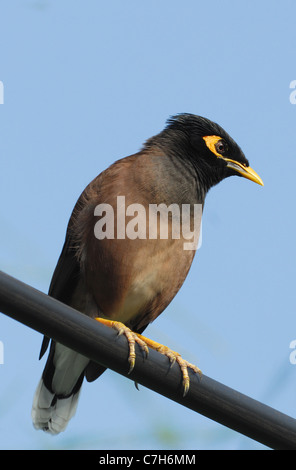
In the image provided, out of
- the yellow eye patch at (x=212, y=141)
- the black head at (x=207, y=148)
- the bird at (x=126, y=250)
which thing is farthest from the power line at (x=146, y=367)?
the yellow eye patch at (x=212, y=141)

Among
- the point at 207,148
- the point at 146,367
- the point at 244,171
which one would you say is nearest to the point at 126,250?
the point at 207,148

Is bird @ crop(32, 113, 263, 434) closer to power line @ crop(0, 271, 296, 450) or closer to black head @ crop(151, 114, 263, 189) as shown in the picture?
black head @ crop(151, 114, 263, 189)

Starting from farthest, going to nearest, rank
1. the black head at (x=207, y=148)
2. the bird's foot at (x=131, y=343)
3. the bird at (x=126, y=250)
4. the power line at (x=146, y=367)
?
1. the black head at (x=207, y=148)
2. the bird at (x=126, y=250)
3. the bird's foot at (x=131, y=343)
4. the power line at (x=146, y=367)

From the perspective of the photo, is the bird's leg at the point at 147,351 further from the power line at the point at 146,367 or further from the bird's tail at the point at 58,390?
the bird's tail at the point at 58,390

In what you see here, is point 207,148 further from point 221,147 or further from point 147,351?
point 147,351

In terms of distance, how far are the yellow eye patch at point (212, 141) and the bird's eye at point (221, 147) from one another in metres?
0.02

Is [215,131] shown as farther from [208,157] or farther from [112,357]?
[112,357]

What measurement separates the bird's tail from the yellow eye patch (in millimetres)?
1410

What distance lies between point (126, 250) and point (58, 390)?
Result: 41.1 inches

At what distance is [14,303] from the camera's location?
2.22m

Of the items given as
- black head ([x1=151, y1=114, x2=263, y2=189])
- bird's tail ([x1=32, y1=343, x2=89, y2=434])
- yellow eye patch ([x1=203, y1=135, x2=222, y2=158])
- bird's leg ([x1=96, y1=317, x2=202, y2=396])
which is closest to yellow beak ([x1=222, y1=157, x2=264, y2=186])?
black head ([x1=151, y1=114, x2=263, y2=189])

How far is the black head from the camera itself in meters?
4.41

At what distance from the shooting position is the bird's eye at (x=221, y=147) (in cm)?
451
